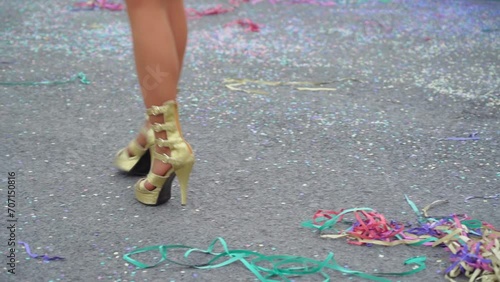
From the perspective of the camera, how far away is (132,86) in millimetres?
3926

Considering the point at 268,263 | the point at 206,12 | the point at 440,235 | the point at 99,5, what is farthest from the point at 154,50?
the point at 99,5

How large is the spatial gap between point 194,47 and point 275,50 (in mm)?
503

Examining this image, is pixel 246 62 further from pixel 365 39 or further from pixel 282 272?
pixel 282 272

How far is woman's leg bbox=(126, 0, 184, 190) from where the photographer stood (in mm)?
2422

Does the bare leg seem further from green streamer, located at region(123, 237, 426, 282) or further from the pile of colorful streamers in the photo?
the pile of colorful streamers

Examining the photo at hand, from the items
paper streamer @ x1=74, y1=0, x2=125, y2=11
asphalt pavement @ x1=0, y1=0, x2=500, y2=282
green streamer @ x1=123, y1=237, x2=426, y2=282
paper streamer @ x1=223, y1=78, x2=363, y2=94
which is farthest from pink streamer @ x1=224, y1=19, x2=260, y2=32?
green streamer @ x1=123, y1=237, x2=426, y2=282

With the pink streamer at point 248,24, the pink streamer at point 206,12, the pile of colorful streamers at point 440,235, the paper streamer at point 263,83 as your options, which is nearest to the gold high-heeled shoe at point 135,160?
the pile of colorful streamers at point 440,235

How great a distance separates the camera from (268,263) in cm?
220

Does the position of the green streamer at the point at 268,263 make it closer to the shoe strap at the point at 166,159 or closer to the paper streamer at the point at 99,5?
the shoe strap at the point at 166,159

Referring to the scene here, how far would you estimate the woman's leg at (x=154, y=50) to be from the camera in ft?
7.95

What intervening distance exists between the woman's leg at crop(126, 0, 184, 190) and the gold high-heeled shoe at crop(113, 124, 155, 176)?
0.97 ft

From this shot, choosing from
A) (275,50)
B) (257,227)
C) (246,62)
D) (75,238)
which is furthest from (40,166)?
(275,50)

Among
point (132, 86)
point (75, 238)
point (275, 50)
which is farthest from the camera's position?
point (275, 50)

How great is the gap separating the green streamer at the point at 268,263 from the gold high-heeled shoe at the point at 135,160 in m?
0.59
